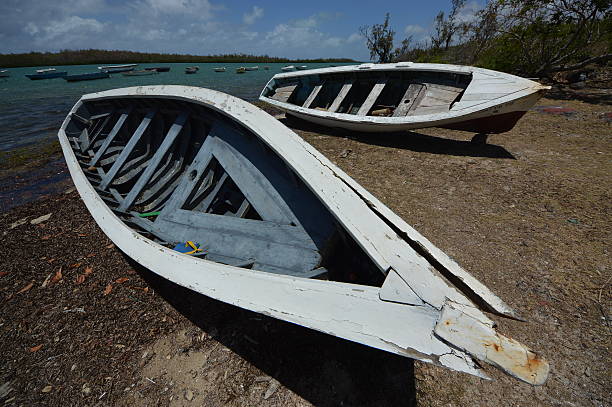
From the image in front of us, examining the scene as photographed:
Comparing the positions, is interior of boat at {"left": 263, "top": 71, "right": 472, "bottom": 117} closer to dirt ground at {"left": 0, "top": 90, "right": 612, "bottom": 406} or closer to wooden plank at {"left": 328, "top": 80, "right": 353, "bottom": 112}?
wooden plank at {"left": 328, "top": 80, "right": 353, "bottom": 112}

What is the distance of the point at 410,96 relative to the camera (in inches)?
238

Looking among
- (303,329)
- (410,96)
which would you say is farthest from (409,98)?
(303,329)

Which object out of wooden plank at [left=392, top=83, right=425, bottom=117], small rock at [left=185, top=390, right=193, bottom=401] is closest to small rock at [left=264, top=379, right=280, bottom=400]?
small rock at [left=185, top=390, right=193, bottom=401]

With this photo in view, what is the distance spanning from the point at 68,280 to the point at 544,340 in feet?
16.1

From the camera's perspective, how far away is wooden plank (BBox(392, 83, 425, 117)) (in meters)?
5.91

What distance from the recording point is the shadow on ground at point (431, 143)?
552cm

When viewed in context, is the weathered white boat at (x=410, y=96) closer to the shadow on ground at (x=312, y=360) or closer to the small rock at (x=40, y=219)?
the shadow on ground at (x=312, y=360)

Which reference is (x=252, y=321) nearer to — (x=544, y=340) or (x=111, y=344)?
(x=111, y=344)

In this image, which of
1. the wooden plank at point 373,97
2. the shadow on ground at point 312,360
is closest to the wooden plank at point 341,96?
the wooden plank at point 373,97

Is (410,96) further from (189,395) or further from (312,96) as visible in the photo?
(189,395)

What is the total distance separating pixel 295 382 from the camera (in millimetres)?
1982

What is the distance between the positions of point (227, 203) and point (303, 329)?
181 cm

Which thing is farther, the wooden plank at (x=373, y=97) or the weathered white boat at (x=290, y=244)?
the wooden plank at (x=373, y=97)

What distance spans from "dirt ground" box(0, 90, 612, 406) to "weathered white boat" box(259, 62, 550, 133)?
3.93 ft
